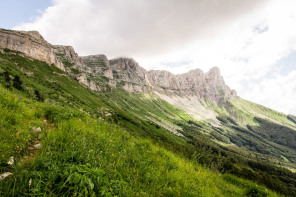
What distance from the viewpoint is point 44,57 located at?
18962cm

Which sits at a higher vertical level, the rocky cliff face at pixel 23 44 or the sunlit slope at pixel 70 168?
the rocky cliff face at pixel 23 44

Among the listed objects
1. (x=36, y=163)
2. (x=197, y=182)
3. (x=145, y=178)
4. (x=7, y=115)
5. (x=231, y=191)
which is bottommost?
(x=231, y=191)

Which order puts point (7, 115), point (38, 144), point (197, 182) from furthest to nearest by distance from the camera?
point (197, 182) → point (7, 115) → point (38, 144)

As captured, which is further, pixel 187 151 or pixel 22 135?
pixel 187 151

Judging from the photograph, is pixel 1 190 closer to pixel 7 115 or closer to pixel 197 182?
pixel 7 115

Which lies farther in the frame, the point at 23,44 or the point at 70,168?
the point at 23,44

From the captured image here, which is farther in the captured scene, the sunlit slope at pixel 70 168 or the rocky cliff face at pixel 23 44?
the rocky cliff face at pixel 23 44

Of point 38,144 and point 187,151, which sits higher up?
point 38,144

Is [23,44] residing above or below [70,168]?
above

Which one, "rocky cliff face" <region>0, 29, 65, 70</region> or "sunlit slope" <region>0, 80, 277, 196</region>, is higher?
"rocky cliff face" <region>0, 29, 65, 70</region>

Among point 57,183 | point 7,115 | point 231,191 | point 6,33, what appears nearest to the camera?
point 57,183

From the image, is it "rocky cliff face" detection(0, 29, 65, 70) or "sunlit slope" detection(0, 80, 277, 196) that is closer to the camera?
"sunlit slope" detection(0, 80, 277, 196)

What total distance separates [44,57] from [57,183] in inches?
9662

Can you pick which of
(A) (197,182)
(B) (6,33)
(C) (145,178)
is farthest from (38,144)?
(B) (6,33)
